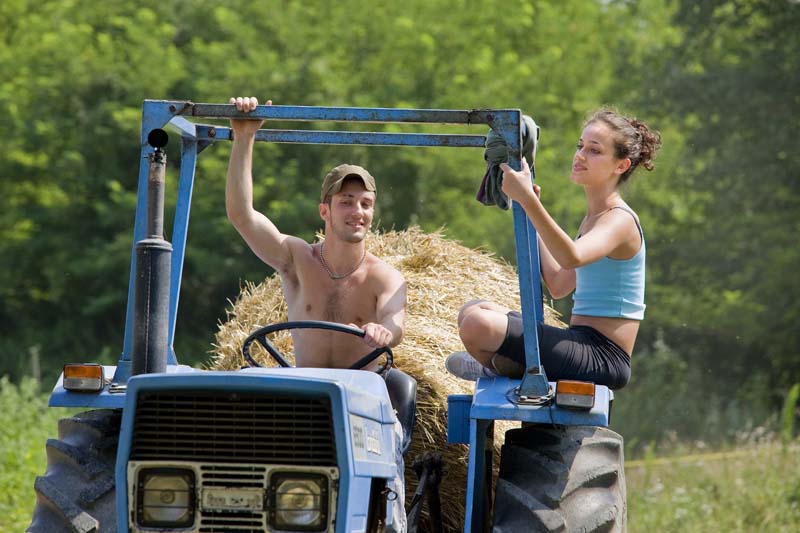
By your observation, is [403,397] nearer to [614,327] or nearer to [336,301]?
[336,301]

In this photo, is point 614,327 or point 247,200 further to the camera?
point 247,200

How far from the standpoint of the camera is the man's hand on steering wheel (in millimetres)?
5344

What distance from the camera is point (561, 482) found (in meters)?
4.91

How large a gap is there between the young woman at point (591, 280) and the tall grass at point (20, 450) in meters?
4.36

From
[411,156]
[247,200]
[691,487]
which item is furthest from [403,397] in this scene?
[411,156]

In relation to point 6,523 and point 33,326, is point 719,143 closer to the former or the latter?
point 33,326

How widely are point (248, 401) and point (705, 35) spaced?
66.0 ft

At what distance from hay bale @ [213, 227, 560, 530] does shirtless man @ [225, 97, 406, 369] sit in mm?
557

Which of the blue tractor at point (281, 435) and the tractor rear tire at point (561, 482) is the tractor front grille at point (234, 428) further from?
the tractor rear tire at point (561, 482)

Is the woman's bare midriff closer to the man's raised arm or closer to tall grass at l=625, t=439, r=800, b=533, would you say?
the man's raised arm

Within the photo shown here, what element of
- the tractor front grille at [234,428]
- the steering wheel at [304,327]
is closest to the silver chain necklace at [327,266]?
the steering wheel at [304,327]

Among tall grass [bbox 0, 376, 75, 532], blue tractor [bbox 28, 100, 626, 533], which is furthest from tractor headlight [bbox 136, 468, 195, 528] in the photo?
tall grass [bbox 0, 376, 75, 532]

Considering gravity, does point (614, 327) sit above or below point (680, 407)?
above

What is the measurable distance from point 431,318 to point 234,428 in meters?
2.92
